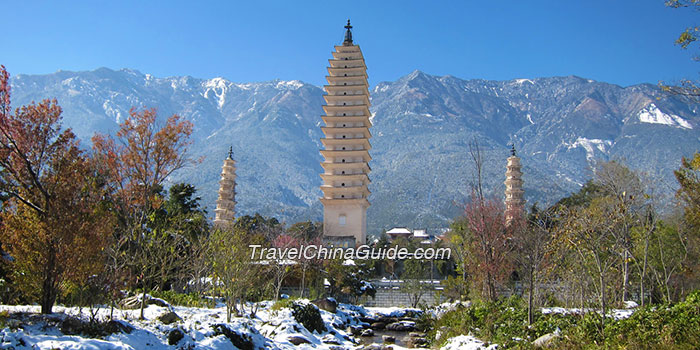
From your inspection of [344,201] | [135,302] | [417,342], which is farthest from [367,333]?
[344,201]

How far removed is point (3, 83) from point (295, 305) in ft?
34.9

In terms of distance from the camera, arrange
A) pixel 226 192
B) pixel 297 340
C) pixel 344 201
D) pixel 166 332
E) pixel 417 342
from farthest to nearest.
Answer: pixel 226 192
pixel 344 201
pixel 417 342
pixel 297 340
pixel 166 332

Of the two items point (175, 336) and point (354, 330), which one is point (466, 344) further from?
point (354, 330)

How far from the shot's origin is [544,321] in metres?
11.8

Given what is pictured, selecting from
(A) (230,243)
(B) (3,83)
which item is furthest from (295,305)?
(B) (3,83)

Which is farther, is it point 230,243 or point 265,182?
point 265,182

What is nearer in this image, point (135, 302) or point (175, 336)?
point (175, 336)

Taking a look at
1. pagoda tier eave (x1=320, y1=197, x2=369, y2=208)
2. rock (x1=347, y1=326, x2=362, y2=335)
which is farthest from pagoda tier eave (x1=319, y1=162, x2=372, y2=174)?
rock (x1=347, y1=326, x2=362, y2=335)

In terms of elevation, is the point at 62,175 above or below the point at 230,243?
above

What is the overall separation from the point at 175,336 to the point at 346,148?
39.0 m

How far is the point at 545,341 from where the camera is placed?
10.6 meters

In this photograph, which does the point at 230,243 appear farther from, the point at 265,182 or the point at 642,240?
the point at 265,182

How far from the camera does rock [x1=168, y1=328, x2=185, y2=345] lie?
10.7m

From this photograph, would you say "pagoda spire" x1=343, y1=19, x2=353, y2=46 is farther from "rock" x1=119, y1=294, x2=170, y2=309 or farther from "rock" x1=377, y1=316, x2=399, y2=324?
"rock" x1=119, y1=294, x2=170, y2=309
